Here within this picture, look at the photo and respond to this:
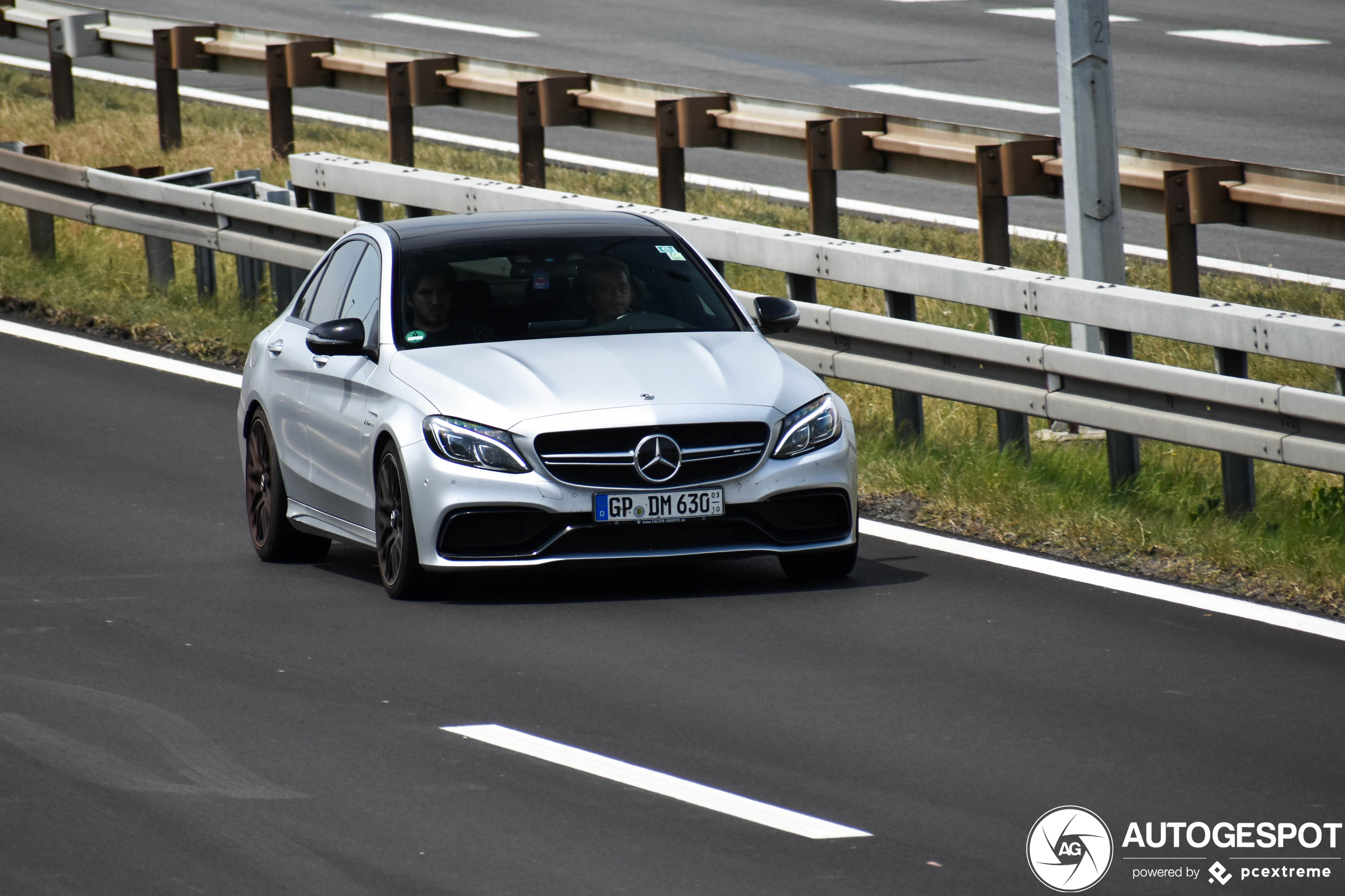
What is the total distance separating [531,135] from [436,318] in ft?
25.3

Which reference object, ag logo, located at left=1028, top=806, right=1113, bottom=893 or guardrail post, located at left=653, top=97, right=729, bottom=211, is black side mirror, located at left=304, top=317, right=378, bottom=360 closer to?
ag logo, located at left=1028, top=806, right=1113, bottom=893

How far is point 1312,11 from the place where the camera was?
31656 mm

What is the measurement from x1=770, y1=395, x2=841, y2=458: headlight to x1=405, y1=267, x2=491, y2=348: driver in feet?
4.43

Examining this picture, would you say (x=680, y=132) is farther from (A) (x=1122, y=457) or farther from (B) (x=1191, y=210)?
(A) (x=1122, y=457)

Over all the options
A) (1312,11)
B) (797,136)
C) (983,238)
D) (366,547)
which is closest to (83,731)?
(366,547)

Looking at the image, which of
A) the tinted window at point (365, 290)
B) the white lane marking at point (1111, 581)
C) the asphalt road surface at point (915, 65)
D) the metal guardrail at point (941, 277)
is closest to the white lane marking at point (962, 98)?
the asphalt road surface at point (915, 65)

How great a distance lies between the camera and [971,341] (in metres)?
11.5

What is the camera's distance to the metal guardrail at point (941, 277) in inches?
403

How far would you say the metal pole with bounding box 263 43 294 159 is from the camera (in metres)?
20.5

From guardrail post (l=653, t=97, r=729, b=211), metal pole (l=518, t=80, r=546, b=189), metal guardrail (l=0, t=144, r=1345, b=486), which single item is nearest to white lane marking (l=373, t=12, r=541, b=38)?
metal pole (l=518, t=80, r=546, b=189)

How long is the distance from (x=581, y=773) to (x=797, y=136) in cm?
934

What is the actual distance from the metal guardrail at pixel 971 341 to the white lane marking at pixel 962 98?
34.3 ft

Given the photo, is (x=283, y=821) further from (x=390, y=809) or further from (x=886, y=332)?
(x=886, y=332)

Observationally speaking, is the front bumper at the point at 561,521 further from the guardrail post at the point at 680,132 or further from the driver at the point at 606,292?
the guardrail post at the point at 680,132
